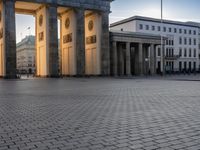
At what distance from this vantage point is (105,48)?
194 ft

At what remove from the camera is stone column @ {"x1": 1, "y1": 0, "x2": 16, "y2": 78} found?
48875 mm

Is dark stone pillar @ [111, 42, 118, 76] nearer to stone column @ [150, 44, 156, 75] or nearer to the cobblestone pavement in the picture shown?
stone column @ [150, 44, 156, 75]

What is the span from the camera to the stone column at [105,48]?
5894cm

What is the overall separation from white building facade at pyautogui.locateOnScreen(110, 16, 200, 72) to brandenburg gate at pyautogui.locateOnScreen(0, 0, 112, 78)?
31596mm

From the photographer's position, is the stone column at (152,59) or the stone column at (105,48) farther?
the stone column at (152,59)

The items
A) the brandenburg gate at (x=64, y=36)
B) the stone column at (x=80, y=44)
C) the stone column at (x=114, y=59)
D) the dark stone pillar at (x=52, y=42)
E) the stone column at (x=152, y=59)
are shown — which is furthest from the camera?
the stone column at (x=152, y=59)

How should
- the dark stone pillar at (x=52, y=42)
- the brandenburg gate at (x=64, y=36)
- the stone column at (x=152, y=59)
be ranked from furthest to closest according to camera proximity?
the stone column at (x=152, y=59), the dark stone pillar at (x=52, y=42), the brandenburg gate at (x=64, y=36)

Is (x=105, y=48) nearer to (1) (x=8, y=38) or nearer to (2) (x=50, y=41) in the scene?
(2) (x=50, y=41)

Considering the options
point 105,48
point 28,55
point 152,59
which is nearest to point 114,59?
point 105,48

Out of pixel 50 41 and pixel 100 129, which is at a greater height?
pixel 50 41

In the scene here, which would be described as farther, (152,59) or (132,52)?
(132,52)

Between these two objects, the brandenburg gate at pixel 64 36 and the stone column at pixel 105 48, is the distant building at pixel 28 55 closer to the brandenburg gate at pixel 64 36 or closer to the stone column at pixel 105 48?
the brandenburg gate at pixel 64 36

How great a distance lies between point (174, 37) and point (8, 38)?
64392 millimetres

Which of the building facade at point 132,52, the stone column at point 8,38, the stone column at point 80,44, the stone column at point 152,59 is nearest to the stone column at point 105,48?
the building facade at point 132,52
